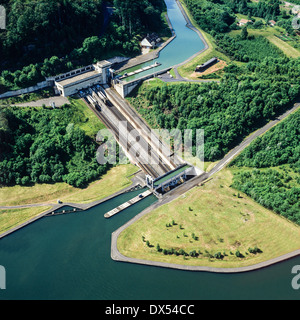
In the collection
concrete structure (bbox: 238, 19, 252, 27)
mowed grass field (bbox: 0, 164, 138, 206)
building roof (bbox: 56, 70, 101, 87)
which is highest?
concrete structure (bbox: 238, 19, 252, 27)

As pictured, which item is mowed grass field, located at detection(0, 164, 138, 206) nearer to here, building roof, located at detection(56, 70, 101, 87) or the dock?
the dock

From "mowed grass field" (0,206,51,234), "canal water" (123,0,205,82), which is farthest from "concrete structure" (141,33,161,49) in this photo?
"mowed grass field" (0,206,51,234)

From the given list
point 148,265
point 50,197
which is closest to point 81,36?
point 50,197

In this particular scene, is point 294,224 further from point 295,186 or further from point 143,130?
point 143,130

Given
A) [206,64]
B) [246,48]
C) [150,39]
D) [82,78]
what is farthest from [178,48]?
[82,78]

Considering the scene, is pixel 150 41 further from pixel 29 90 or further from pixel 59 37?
pixel 29 90

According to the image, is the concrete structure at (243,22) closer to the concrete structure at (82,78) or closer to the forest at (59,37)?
the forest at (59,37)
